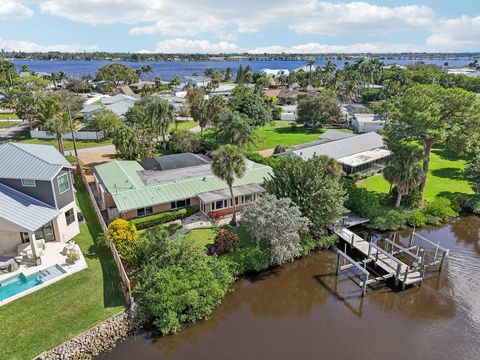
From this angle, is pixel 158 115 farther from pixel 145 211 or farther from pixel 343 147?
pixel 343 147

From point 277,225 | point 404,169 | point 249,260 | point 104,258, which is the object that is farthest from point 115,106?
point 404,169

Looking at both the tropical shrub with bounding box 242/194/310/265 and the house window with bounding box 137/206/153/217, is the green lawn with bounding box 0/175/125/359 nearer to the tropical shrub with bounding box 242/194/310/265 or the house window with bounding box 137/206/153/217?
the house window with bounding box 137/206/153/217

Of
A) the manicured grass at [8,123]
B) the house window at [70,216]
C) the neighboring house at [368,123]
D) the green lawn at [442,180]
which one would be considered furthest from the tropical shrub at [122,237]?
the manicured grass at [8,123]

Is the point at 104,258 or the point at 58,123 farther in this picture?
the point at 58,123

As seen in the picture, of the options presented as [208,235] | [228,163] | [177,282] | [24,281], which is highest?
[228,163]

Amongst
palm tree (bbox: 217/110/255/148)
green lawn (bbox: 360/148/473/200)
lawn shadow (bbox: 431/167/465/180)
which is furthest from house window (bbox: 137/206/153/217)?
lawn shadow (bbox: 431/167/465/180)
